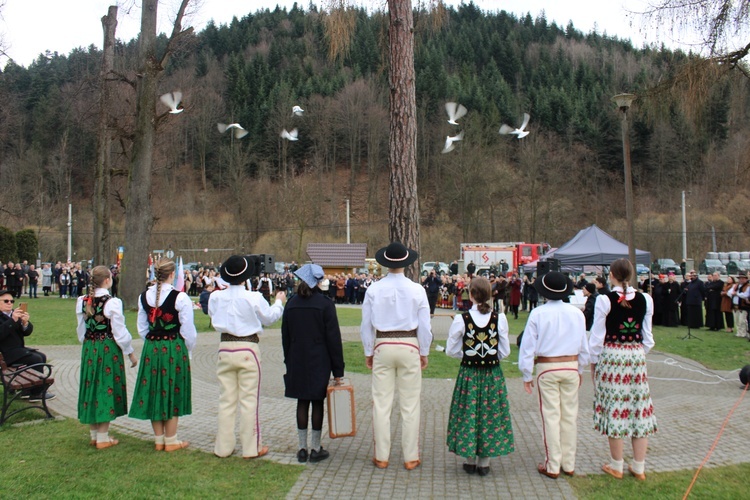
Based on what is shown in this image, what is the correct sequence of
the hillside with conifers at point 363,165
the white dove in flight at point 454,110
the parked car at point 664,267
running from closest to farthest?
the white dove in flight at point 454,110
the parked car at point 664,267
the hillside with conifers at point 363,165

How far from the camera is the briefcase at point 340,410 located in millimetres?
5590

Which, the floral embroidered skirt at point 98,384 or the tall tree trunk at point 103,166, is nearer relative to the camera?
the floral embroidered skirt at point 98,384

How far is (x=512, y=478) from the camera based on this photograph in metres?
5.14

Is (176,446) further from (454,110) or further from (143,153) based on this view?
(143,153)

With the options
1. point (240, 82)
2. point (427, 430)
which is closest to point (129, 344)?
point (427, 430)

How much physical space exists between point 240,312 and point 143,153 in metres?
15.9

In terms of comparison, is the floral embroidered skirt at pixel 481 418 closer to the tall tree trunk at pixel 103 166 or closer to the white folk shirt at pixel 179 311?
the white folk shirt at pixel 179 311

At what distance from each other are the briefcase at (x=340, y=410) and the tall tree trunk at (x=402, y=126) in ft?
18.2

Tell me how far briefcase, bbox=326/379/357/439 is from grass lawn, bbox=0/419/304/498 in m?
0.49

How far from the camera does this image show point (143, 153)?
19.7 metres

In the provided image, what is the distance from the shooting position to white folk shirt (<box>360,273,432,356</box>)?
539 cm

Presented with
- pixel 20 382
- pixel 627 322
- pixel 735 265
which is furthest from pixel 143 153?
pixel 735 265

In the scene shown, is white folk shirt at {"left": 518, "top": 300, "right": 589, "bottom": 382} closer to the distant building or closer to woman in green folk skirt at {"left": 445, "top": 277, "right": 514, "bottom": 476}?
woman in green folk skirt at {"left": 445, "top": 277, "right": 514, "bottom": 476}

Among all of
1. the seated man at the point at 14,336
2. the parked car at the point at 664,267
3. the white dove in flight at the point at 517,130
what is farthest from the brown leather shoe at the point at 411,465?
the parked car at the point at 664,267
